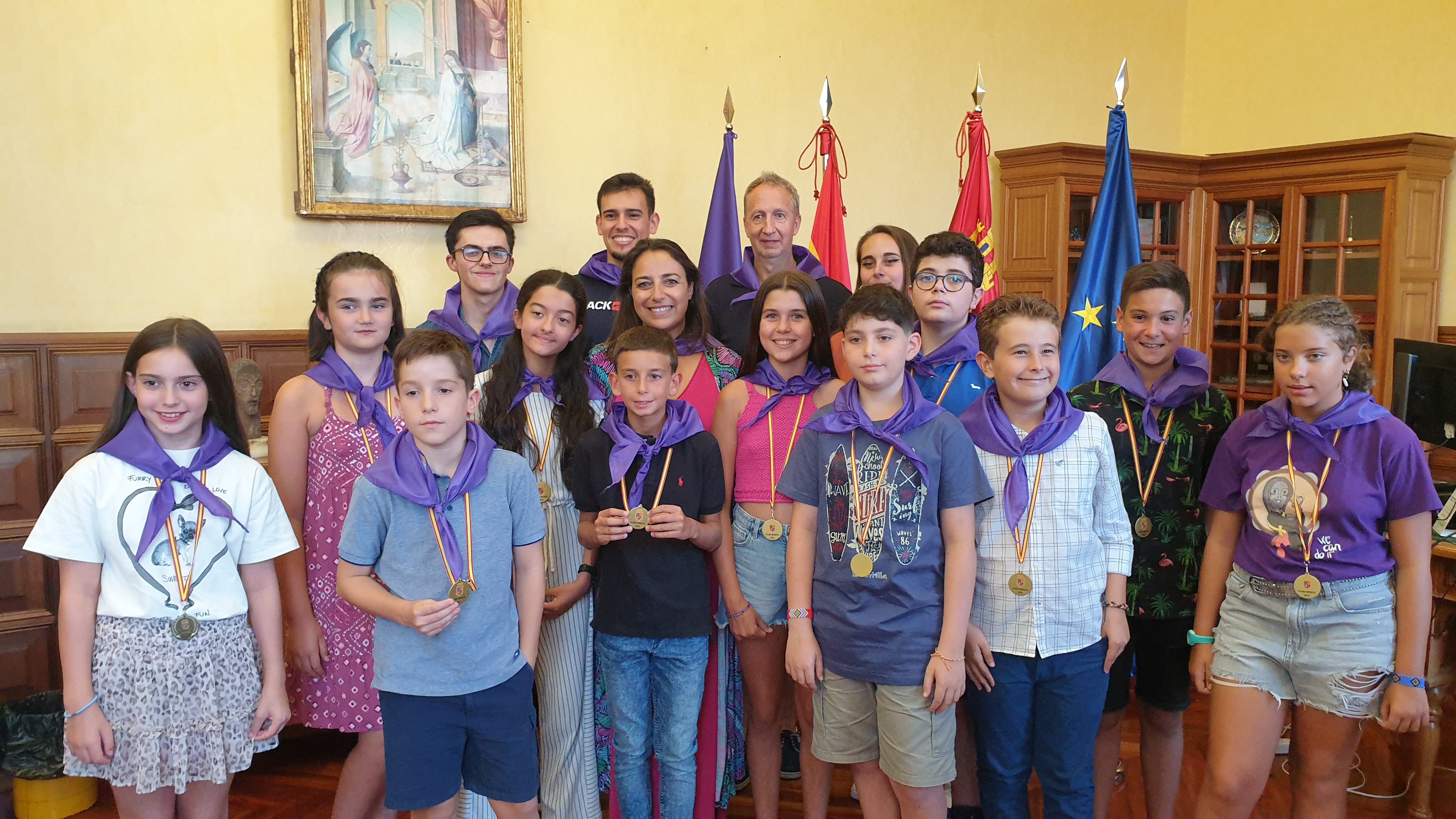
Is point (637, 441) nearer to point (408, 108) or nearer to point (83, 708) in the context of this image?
point (83, 708)

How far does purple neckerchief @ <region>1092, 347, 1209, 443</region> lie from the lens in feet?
7.74

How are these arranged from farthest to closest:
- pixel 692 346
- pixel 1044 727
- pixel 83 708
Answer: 1. pixel 692 346
2. pixel 1044 727
3. pixel 83 708

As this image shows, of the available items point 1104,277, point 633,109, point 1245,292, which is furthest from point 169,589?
point 1245,292

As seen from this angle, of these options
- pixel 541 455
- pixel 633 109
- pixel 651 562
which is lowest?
pixel 651 562

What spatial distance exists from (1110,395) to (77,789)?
324cm

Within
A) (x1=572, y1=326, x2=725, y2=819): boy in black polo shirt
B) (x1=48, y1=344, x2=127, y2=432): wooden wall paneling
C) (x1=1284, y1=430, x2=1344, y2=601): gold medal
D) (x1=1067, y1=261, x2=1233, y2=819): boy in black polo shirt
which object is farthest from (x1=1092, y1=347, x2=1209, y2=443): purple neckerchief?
(x1=48, y1=344, x2=127, y2=432): wooden wall paneling

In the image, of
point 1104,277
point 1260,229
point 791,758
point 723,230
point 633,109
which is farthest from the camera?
point 1260,229

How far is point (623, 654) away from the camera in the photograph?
2320 millimetres

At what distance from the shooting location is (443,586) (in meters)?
1.95

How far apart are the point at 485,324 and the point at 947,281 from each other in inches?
51.5

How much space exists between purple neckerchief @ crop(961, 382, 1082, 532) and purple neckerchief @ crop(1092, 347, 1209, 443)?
11.4 inches

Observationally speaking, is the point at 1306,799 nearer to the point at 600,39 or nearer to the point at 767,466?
the point at 767,466

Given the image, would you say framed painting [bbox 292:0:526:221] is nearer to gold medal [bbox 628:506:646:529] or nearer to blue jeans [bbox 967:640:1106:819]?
gold medal [bbox 628:506:646:529]

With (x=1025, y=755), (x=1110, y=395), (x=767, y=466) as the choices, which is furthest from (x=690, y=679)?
(x=1110, y=395)
